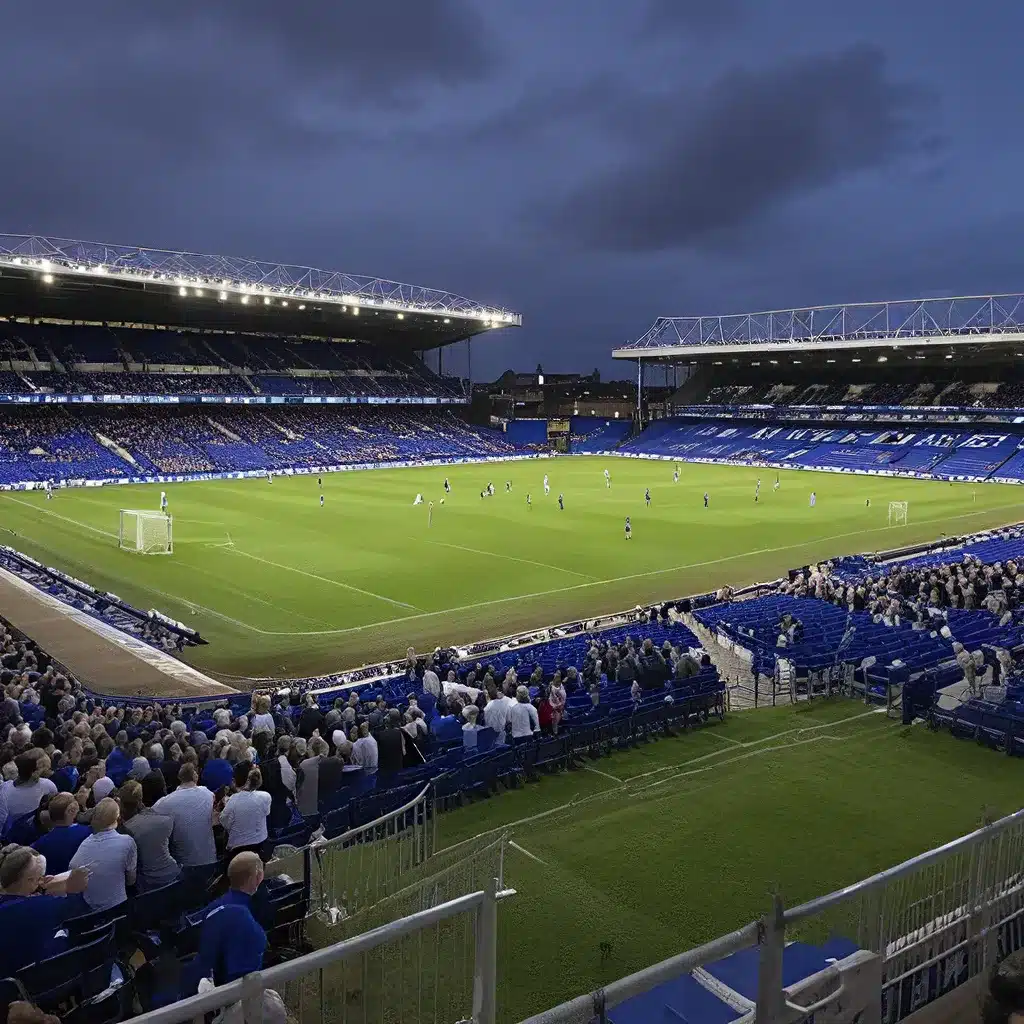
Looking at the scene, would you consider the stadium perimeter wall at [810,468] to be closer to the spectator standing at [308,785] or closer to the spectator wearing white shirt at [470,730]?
the spectator wearing white shirt at [470,730]

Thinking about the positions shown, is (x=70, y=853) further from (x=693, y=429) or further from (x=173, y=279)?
(x=693, y=429)

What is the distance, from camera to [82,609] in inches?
982

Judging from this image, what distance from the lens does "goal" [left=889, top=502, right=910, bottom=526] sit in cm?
4416

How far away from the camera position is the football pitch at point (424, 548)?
25391mm

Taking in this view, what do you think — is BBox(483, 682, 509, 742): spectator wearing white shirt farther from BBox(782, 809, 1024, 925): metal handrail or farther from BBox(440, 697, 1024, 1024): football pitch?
BBox(782, 809, 1024, 925): metal handrail

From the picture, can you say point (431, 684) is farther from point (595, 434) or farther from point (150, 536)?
point (595, 434)

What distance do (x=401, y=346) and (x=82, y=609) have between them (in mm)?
85162

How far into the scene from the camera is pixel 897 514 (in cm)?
4625

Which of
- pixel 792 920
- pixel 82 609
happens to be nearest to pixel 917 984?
pixel 792 920

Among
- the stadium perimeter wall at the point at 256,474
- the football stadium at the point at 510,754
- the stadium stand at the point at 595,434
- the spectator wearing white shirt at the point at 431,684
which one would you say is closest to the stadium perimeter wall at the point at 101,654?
the football stadium at the point at 510,754

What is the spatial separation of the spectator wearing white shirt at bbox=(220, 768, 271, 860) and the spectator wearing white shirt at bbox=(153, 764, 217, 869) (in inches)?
10.0

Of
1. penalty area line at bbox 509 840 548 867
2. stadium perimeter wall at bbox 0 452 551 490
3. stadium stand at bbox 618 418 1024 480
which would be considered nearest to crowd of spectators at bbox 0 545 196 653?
penalty area line at bbox 509 840 548 867

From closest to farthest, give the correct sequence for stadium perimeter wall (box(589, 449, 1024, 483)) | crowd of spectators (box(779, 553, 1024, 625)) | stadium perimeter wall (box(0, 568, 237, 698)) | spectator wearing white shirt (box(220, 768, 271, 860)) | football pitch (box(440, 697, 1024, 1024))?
1. football pitch (box(440, 697, 1024, 1024))
2. spectator wearing white shirt (box(220, 768, 271, 860))
3. stadium perimeter wall (box(0, 568, 237, 698))
4. crowd of spectators (box(779, 553, 1024, 625))
5. stadium perimeter wall (box(589, 449, 1024, 483))

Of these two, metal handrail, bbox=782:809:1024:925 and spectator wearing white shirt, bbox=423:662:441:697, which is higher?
metal handrail, bbox=782:809:1024:925
